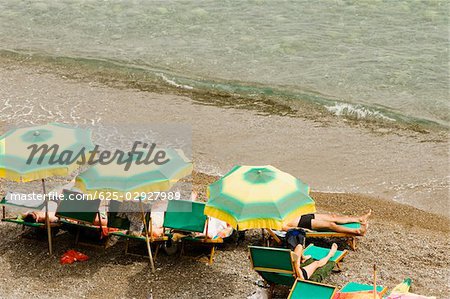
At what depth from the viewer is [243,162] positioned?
15.0 metres

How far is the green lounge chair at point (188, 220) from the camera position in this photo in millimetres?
10039

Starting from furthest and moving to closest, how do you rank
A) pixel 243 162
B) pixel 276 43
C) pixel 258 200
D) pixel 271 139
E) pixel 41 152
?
pixel 276 43 → pixel 271 139 → pixel 243 162 → pixel 41 152 → pixel 258 200

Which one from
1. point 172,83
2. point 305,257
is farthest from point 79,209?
point 172,83

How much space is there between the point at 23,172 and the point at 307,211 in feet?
13.6

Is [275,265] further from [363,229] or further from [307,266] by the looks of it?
[363,229]

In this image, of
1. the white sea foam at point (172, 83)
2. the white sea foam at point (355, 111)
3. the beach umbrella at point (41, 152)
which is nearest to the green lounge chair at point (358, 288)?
the beach umbrella at point (41, 152)

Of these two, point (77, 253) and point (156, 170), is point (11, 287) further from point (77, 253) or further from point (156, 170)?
point (156, 170)

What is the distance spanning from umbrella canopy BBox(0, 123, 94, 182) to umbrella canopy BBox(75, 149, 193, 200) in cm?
39

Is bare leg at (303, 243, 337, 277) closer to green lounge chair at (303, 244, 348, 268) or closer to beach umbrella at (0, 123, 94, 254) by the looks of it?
green lounge chair at (303, 244, 348, 268)

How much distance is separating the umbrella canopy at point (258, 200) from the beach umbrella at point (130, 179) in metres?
0.68

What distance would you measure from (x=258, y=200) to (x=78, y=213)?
3004 millimetres

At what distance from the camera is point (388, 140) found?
53.7 feet

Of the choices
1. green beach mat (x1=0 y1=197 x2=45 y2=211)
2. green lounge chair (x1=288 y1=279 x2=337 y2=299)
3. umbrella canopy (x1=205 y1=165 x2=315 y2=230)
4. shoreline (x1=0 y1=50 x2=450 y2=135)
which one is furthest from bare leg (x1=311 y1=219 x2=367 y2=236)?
shoreline (x1=0 y1=50 x2=450 y2=135)

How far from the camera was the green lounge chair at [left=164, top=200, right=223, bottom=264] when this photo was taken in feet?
32.9
